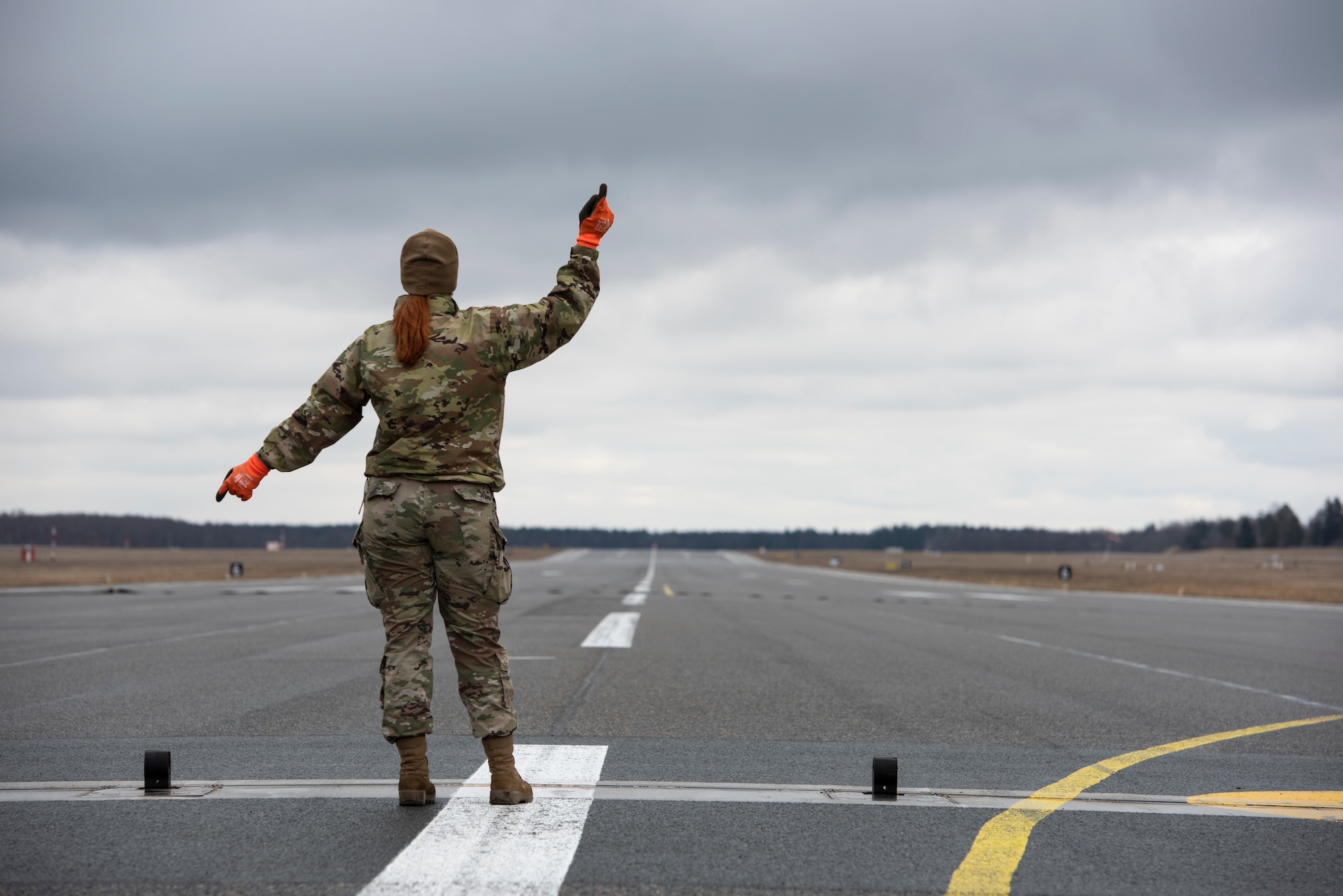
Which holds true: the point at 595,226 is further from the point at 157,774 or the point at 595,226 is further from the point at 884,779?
the point at 157,774

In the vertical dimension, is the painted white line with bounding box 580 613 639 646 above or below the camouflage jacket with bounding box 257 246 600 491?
below

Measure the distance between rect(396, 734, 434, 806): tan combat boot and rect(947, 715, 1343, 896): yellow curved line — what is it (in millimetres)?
2085

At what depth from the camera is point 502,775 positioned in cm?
403

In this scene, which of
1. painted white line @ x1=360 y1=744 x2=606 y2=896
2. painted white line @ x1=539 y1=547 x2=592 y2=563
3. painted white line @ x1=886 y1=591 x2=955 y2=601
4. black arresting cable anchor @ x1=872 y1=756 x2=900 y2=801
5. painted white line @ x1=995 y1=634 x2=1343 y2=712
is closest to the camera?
painted white line @ x1=360 y1=744 x2=606 y2=896

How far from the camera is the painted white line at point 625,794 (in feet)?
13.9

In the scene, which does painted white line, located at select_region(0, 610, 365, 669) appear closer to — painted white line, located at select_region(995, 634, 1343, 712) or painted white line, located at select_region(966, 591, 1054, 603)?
painted white line, located at select_region(995, 634, 1343, 712)

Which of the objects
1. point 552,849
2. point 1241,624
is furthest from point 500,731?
point 1241,624

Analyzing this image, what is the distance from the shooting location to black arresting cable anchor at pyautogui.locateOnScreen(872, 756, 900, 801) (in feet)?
14.1

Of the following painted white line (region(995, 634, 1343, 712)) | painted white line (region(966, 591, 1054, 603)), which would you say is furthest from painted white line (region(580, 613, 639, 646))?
painted white line (region(966, 591, 1054, 603))

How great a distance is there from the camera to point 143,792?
428cm

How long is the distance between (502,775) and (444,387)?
1591mm

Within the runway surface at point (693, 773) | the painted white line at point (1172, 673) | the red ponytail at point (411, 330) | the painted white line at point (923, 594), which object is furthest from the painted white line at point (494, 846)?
the painted white line at point (923, 594)

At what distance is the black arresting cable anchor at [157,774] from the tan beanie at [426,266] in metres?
2.27

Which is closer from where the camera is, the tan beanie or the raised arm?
the raised arm
